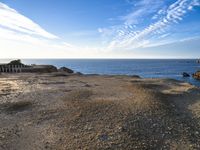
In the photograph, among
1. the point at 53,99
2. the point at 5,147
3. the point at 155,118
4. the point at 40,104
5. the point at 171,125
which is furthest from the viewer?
the point at 53,99

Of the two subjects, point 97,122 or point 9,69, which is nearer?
point 97,122

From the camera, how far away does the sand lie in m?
11.4

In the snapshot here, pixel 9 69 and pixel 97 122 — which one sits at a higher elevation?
pixel 9 69

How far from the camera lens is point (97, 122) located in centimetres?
1406

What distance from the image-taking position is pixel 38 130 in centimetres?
1298

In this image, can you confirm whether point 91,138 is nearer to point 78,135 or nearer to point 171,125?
point 78,135

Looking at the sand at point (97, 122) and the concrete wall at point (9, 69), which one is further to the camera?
the concrete wall at point (9, 69)

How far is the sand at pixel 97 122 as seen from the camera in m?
11.4

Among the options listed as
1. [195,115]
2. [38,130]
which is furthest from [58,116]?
[195,115]

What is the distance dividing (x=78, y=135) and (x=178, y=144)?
5272mm

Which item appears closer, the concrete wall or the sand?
the sand

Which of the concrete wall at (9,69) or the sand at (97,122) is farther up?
the concrete wall at (9,69)

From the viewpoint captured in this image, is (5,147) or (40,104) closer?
(5,147)

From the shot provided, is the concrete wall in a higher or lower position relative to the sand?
higher
